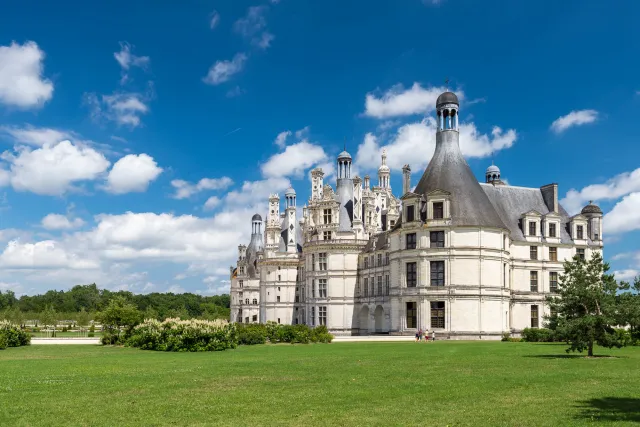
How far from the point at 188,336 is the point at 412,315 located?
1114 inches

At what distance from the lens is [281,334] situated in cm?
4672

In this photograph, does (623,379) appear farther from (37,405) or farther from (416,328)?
(416,328)

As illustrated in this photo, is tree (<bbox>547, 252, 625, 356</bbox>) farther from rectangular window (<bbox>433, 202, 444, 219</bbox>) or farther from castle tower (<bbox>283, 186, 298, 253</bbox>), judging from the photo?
castle tower (<bbox>283, 186, 298, 253</bbox>)

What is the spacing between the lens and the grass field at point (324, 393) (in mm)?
14258

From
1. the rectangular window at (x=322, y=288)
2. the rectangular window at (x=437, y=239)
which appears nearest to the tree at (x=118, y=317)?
the rectangular window at (x=437, y=239)

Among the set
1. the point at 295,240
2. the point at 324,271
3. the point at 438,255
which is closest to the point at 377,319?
the point at 324,271

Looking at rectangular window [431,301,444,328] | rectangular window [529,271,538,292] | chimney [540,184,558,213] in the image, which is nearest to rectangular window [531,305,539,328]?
rectangular window [529,271,538,292]

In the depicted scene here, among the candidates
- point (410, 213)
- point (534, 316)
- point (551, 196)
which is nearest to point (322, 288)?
point (410, 213)

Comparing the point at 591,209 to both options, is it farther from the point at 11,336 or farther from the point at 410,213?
the point at 11,336

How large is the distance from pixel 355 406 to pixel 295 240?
248 feet

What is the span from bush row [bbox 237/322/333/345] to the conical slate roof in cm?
1824

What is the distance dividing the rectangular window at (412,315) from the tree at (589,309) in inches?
1100

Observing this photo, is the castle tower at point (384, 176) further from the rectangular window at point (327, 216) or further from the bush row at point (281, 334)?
the bush row at point (281, 334)

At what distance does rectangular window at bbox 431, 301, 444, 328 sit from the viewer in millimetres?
58875
